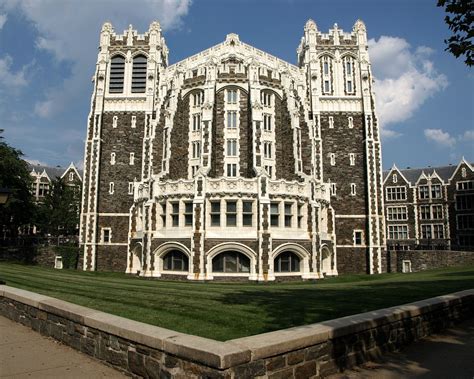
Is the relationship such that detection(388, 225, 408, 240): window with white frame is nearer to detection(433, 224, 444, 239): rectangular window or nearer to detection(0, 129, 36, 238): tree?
detection(433, 224, 444, 239): rectangular window

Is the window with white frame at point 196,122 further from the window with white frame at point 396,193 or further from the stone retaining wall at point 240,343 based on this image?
the window with white frame at point 396,193

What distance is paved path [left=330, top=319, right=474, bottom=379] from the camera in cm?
664

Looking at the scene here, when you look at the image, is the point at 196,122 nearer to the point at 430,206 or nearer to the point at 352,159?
the point at 352,159

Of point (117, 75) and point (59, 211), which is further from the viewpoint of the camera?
point (59, 211)

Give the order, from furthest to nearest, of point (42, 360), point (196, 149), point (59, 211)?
point (59, 211) → point (196, 149) → point (42, 360)

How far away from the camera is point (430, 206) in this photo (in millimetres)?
61781

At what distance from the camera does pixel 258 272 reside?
94.3 ft

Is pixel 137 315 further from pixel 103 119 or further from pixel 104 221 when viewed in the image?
pixel 103 119

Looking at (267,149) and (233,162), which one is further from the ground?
(267,149)

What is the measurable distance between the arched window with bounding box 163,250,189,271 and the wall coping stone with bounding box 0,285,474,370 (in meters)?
21.4

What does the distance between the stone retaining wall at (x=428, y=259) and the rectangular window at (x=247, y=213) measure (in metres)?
21.3

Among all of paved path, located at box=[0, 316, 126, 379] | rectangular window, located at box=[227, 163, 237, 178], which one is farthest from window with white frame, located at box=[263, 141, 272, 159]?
paved path, located at box=[0, 316, 126, 379]

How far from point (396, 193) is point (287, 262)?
1606 inches

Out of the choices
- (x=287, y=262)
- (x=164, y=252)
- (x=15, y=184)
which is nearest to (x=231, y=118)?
(x=164, y=252)
